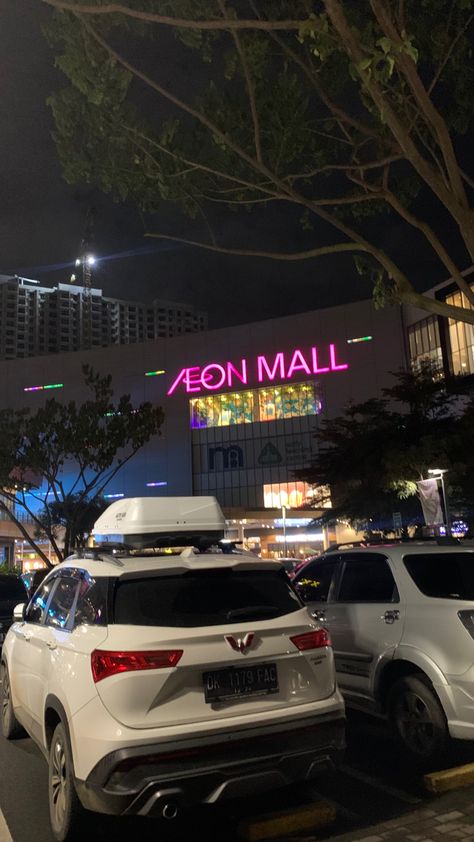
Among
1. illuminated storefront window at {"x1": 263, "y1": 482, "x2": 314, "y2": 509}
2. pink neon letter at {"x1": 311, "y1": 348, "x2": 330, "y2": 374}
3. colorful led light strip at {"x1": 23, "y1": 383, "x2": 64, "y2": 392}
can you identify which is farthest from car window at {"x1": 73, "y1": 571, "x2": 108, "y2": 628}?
colorful led light strip at {"x1": 23, "y1": 383, "x2": 64, "y2": 392}

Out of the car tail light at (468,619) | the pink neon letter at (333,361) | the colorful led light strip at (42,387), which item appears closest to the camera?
the car tail light at (468,619)


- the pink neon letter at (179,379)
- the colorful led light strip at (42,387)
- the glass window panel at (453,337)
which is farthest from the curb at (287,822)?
the colorful led light strip at (42,387)

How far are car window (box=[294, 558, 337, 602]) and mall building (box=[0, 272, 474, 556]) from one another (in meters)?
38.6

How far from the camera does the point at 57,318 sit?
97.9 metres

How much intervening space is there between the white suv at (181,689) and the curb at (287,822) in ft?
1.40

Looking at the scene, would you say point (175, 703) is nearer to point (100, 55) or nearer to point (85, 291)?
point (100, 55)

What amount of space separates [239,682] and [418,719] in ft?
7.02

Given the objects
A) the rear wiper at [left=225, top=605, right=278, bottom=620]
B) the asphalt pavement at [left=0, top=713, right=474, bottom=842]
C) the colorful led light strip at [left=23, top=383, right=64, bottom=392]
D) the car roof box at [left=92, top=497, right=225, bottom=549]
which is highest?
the colorful led light strip at [left=23, top=383, right=64, bottom=392]

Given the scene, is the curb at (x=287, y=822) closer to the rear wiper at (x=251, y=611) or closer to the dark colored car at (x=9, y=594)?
the rear wiper at (x=251, y=611)

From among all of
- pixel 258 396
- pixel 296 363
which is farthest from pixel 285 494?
pixel 296 363

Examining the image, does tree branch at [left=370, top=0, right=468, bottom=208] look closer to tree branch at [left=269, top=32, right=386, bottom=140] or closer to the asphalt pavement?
tree branch at [left=269, top=32, right=386, bottom=140]

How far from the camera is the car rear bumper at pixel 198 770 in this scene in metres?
3.22

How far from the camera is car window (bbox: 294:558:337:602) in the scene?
647 centimetres

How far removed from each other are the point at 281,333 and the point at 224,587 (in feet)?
159
